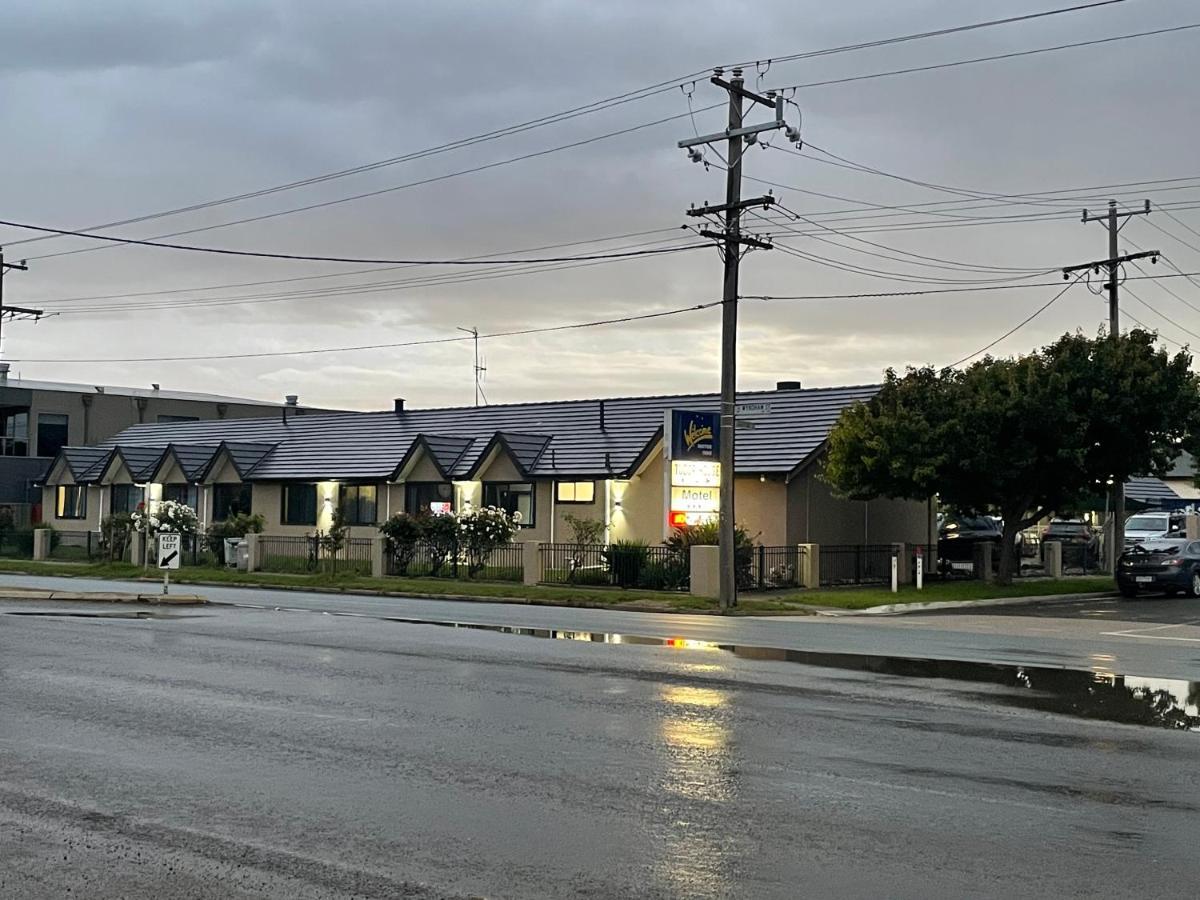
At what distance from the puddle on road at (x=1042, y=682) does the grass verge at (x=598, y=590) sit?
9722 millimetres

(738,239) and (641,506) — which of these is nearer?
(738,239)

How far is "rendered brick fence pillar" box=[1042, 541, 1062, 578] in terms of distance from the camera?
43.5m

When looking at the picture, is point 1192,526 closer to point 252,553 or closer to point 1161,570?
point 1161,570

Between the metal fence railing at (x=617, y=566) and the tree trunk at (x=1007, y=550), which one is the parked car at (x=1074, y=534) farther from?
the metal fence railing at (x=617, y=566)

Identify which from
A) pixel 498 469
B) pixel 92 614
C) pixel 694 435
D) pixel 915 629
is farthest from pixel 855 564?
pixel 92 614

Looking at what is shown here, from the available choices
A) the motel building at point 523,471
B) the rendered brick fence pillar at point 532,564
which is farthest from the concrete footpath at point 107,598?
the motel building at point 523,471

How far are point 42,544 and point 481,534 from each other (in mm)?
21834

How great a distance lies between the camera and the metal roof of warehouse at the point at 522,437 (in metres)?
40.4

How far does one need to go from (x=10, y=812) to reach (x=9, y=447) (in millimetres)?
63517

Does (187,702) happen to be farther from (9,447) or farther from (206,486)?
(9,447)

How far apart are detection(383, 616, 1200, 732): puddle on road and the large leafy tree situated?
15.4 m

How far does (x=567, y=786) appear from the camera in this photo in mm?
9289

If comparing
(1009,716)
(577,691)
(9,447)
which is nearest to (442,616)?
(577,691)

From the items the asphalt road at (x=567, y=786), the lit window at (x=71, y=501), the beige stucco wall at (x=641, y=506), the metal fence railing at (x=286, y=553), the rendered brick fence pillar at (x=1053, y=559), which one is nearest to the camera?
the asphalt road at (x=567, y=786)
